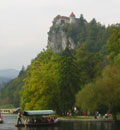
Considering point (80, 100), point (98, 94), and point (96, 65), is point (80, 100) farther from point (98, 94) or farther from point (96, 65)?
point (96, 65)

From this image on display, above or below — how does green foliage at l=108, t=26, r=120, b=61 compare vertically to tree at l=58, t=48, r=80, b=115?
above

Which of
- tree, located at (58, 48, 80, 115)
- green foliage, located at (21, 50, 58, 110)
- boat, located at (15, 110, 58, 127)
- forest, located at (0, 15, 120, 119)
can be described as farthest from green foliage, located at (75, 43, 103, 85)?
boat, located at (15, 110, 58, 127)

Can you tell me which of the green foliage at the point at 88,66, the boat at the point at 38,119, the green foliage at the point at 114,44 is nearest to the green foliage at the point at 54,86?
the green foliage at the point at 88,66

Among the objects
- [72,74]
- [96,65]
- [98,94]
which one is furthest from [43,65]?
[98,94]

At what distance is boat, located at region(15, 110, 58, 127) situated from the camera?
197 feet

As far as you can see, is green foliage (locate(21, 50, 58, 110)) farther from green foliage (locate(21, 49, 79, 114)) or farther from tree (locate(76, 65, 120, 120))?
tree (locate(76, 65, 120, 120))

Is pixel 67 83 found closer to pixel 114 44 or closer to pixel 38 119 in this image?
pixel 114 44

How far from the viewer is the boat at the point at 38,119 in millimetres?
60094

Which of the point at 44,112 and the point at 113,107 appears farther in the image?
the point at 113,107

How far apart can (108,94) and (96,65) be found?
30052 mm

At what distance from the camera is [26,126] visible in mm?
59094

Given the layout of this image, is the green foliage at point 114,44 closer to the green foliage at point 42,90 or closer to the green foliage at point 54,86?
the green foliage at point 54,86

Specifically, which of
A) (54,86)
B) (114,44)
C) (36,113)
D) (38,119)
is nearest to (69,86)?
(54,86)

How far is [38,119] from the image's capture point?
2430 inches
